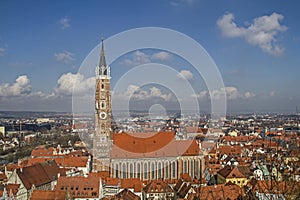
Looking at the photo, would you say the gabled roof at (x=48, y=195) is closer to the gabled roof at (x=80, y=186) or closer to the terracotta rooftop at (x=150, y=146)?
→ the gabled roof at (x=80, y=186)

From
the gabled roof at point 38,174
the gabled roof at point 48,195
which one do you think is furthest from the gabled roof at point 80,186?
the gabled roof at point 48,195

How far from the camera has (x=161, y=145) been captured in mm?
43875

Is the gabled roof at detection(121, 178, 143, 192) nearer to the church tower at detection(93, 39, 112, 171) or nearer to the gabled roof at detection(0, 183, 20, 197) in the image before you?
the church tower at detection(93, 39, 112, 171)

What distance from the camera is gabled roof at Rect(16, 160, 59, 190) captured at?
3361cm

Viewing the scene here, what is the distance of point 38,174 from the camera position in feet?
119

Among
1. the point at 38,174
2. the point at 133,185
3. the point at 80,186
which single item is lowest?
the point at 133,185

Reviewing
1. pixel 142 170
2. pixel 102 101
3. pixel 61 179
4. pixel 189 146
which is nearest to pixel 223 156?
pixel 189 146

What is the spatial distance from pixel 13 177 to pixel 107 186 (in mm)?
8498

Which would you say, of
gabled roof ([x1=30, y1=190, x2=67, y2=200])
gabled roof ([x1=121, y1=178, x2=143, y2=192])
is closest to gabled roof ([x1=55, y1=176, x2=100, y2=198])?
gabled roof ([x1=121, y1=178, x2=143, y2=192])

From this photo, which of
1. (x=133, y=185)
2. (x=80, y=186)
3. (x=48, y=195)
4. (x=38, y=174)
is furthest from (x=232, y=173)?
(x=38, y=174)

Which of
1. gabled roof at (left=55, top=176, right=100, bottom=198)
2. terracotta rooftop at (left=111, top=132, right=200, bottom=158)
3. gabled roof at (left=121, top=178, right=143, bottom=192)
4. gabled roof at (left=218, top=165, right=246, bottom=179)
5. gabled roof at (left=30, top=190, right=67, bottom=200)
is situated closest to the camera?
gabled roof at (left=30, top=190, right=67, bottom=200)

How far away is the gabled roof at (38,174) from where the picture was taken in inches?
1323

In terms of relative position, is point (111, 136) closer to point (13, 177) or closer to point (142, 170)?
point (142, 170)

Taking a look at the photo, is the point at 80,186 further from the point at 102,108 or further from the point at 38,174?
the point at 102,108
